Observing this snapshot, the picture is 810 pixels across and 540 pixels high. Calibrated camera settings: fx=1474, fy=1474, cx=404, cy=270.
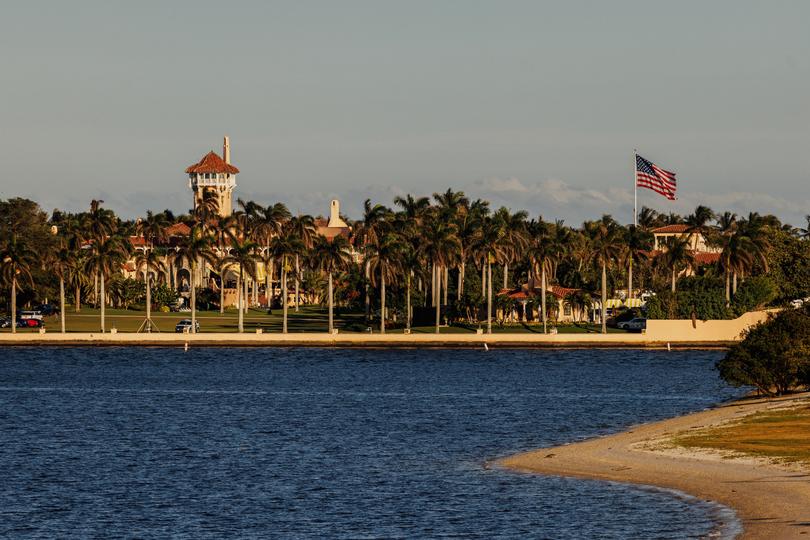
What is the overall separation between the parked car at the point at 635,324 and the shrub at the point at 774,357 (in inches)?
3262

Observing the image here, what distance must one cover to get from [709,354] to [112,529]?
367 ft

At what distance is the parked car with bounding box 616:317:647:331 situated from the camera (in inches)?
6791

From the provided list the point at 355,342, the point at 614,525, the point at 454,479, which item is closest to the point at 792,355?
the point at 454,479

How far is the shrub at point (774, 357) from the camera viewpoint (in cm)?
8488

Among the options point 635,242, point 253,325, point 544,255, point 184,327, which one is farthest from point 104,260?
point 635,242

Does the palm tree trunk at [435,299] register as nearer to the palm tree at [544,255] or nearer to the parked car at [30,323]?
the palm tree at [544,255]

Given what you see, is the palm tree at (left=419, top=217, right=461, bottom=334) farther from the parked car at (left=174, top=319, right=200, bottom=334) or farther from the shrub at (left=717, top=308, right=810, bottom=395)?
the shrub at (left=717, top=308, right=810, bottom=395)

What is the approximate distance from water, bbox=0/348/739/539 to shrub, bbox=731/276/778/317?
1968cm

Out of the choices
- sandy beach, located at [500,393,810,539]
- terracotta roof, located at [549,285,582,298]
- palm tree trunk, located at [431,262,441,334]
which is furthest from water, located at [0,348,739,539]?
terracotta roof, located at [549,285,582,298]

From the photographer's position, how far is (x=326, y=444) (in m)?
76.8

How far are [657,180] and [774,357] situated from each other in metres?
81.2

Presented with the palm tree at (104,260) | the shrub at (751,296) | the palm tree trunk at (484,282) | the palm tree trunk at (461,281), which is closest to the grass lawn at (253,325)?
the palm tree trunk at (484,282)

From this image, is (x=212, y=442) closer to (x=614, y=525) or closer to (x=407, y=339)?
(x=614, y=525)

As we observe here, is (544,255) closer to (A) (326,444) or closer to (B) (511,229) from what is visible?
(B) (511,229)
